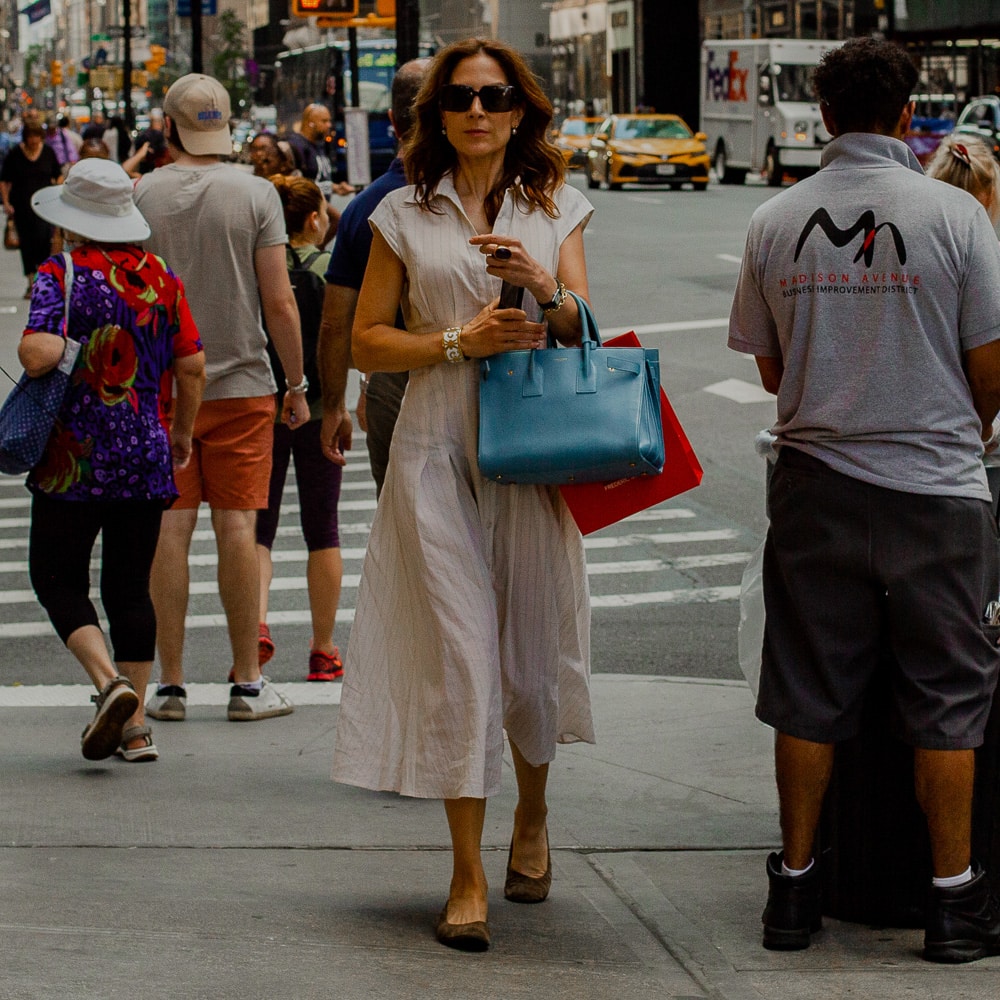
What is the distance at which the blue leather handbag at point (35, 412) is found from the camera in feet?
17.6

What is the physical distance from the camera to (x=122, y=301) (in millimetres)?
5453

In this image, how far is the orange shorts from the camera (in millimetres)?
6277

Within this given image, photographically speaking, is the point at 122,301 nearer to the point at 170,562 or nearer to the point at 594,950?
the point at 170,562

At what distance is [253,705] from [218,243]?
161 cm

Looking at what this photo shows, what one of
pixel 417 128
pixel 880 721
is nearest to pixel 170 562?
pixel 417 128

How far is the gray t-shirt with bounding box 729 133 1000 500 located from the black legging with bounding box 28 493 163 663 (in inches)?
94.0

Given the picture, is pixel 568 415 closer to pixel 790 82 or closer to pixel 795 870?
pixel 795 870

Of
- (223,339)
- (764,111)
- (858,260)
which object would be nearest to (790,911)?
(858,260)

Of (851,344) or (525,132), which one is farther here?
(525,132)

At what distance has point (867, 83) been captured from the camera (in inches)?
159

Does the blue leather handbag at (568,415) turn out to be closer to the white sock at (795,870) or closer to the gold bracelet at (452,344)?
the gold bracelet at (452,344)

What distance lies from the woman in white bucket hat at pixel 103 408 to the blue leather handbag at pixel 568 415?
172 centimetres

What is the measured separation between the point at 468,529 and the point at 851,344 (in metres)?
0.96

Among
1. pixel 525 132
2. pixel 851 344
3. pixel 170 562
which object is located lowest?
pixel 170 562
